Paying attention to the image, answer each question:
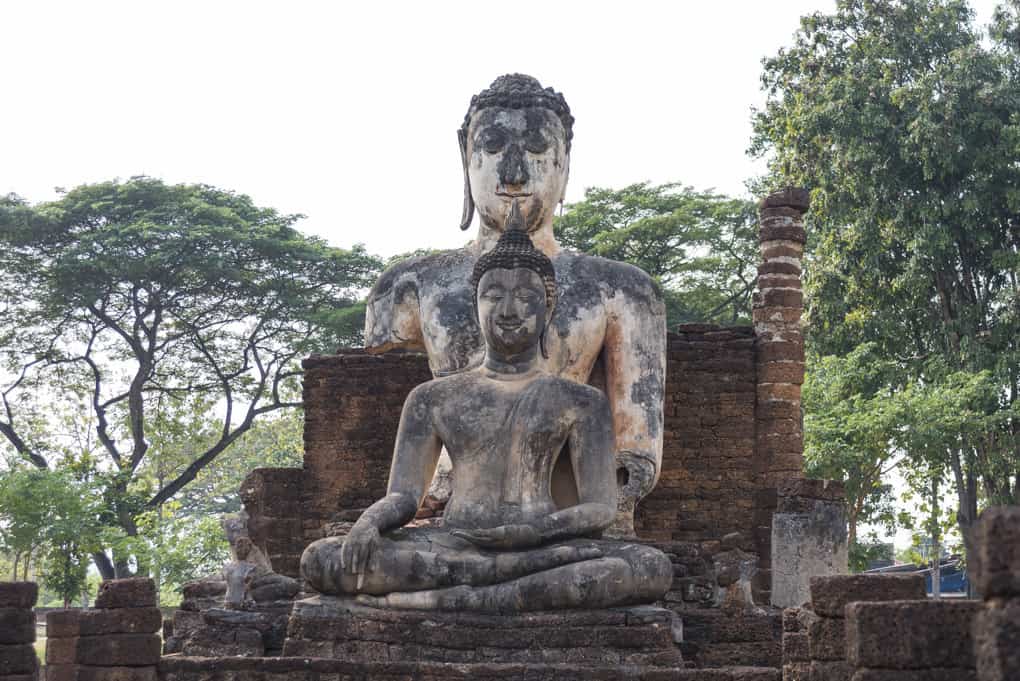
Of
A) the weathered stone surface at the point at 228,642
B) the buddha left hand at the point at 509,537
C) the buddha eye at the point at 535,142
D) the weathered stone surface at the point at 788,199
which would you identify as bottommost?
the weathered stone surface at the point at 228,642

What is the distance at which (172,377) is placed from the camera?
98.5ft

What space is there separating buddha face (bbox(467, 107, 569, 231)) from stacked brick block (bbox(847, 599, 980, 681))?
18.3ft

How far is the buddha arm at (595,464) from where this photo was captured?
27.5 feet

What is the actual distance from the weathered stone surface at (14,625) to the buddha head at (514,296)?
2939 millimetres

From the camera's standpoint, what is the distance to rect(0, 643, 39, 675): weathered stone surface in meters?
7.20

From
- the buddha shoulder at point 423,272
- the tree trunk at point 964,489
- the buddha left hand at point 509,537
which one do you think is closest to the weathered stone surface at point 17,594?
the buddha left hand at point 509,537

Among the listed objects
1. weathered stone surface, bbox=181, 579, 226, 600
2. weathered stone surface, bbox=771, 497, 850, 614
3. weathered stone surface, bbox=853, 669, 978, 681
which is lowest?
weathered stone surface, bbox=853, 669, 978, 681

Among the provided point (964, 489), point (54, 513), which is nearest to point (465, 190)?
point (964, 489)

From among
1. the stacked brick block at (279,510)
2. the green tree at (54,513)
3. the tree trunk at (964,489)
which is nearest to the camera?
the stacked brick block at (279,510)

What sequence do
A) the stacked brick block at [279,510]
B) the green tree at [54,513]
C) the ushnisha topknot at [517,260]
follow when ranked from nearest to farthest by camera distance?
the ushnisha topknot at [517,260] < the stacked brick block at [279,510] < the green tree at [54,513]

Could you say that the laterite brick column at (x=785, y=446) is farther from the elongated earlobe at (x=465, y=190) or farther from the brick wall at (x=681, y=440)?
the elongated earlobe at (x=465, y=190)

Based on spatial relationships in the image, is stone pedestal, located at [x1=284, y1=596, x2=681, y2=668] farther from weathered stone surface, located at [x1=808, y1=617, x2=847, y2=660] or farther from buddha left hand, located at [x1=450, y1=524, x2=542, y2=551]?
weathered stone surface, located at [x1=808, y1=617, x2=847, y2=660]

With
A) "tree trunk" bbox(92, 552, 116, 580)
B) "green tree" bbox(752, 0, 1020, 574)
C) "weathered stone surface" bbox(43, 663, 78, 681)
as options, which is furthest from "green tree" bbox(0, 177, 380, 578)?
"weathered stone surface" bbox(43, 663, 78, 681)

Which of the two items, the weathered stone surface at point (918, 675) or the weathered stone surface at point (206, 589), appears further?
the weathered stone surface at point (206, 589)
